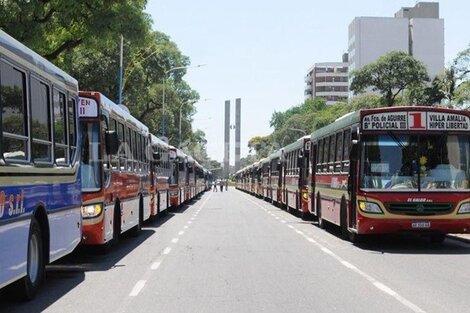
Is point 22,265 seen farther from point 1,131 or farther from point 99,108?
point 99,108

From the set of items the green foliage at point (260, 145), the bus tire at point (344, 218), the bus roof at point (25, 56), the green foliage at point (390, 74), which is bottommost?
the bus tire at point (344, 218)

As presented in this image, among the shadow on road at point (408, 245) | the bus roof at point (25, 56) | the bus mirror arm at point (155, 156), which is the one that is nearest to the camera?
the bus roof at point (25, 56)

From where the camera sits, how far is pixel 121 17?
23.1 m

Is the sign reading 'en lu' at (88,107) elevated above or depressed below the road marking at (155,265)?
above

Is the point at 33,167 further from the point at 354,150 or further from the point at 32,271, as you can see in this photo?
the point at 354,150

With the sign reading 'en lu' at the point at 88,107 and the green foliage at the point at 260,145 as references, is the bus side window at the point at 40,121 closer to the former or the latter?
the sign reading 'en lu' at the point at 88,107

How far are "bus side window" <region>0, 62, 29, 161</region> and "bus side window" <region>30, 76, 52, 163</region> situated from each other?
35 centimetres

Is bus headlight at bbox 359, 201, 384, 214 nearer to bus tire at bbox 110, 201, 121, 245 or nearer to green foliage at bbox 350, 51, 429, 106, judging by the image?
Answer: bus tire at bbox 110, 201, 121, 245

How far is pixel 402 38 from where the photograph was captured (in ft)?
442

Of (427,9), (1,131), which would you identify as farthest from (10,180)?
(427,9)

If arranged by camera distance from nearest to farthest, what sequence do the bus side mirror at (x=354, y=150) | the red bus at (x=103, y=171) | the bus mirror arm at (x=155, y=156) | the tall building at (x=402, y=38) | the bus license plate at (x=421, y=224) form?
1. the red bus at (x=103, y=171)
2. the bus license plate at (x=421, y=224)
3. the bus side mirror at (x=354, y=150)
4. the bus mirror arm at (x=155, y=156)
5. the tall building at (x=402, y=38)

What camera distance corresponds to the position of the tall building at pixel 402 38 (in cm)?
13412

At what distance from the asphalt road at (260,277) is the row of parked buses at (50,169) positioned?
615 mm

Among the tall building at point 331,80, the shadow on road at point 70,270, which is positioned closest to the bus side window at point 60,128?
the shadow on road at point 70,270
